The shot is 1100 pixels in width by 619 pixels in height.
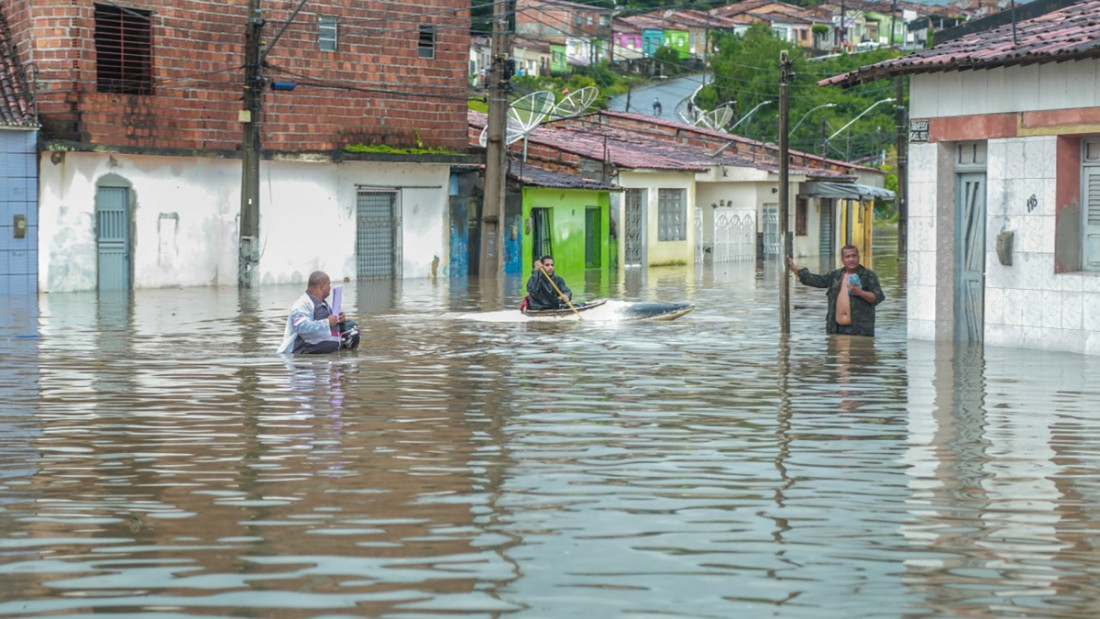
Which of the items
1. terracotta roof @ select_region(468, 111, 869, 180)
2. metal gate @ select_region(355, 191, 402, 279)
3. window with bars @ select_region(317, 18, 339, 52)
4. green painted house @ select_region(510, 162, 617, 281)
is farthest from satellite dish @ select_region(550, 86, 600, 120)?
window with bars @ select_region(317, 18, 339, 52)

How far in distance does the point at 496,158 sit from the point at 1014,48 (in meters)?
19.1

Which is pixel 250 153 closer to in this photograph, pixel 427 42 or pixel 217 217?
pixel 217 217

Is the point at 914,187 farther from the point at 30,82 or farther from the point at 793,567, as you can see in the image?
the point at 30,82

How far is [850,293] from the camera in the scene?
20172 millimetres

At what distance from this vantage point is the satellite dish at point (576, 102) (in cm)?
4612

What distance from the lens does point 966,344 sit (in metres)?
20.1

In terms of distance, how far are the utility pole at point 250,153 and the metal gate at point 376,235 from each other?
224 inches

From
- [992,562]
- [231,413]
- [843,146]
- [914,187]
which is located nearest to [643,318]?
[914,187]

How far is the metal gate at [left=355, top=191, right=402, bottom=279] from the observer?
41281 mm

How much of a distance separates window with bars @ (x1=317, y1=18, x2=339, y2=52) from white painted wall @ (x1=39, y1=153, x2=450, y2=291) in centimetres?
270

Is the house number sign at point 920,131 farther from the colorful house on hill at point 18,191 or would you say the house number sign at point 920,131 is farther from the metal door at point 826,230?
the metal door at point 826,230

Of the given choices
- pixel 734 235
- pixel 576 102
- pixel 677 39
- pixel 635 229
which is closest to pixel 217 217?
pixel 576 102

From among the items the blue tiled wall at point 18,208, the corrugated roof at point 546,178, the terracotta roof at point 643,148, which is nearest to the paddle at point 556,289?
the blue tiled wall at point 18,208

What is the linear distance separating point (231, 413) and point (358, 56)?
27609 millimetres
